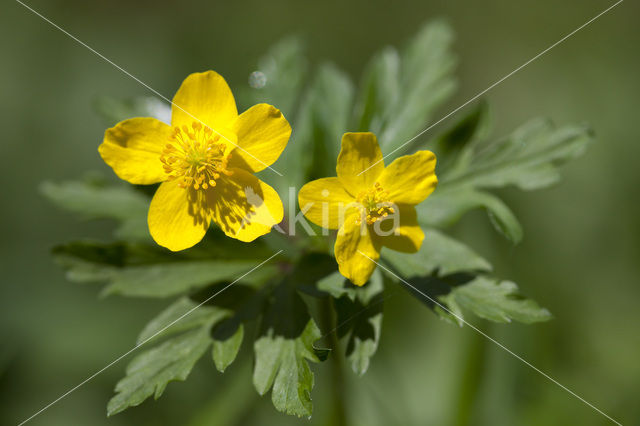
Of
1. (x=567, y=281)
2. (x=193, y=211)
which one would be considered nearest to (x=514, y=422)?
(x=567, y=281)

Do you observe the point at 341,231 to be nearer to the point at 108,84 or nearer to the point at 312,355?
the point at 312,355

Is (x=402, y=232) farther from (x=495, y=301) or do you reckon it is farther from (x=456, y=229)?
(x=456, y=229)

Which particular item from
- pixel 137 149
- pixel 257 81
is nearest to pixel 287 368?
pixel 137 149

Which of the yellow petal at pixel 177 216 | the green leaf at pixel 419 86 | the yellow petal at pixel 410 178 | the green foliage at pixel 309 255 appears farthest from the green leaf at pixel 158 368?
the green leaf at pixel 419 86

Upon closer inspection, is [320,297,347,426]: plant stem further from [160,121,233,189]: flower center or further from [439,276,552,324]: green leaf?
[160,121,233,189]: flower center

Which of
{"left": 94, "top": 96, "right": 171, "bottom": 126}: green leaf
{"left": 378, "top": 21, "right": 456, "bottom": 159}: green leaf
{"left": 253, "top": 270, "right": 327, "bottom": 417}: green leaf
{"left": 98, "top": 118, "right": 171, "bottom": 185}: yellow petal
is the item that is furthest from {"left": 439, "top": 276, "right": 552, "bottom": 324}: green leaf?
{"left": 94, "top": 96, "right": 171, "bottom": 126}: green leaf

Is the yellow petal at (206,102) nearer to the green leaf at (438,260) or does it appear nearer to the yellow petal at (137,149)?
the yellow petal at (137,149)
